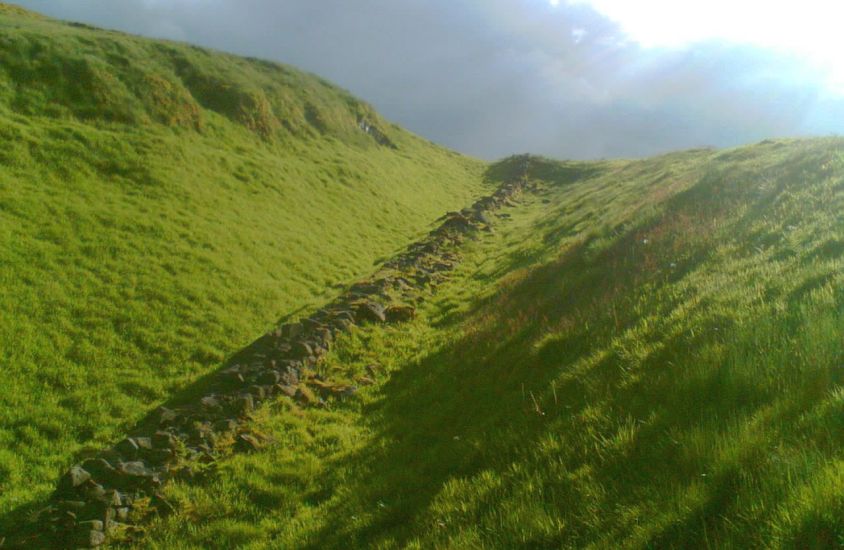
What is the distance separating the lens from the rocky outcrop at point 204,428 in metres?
7.98

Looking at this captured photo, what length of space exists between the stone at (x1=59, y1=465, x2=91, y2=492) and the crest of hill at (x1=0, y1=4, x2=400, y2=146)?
81.4 ft

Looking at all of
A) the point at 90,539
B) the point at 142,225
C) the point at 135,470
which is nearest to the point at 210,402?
the point at 135,470

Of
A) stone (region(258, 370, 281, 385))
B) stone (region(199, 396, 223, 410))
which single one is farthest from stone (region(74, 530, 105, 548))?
stone (region(258, 370, 281, 385))

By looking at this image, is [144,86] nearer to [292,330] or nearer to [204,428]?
[292,330]

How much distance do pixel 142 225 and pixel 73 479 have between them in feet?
48.5

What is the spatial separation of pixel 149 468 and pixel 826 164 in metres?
18.2

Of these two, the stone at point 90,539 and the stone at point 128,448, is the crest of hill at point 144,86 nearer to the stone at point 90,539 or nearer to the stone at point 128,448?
the stone at point 128,448

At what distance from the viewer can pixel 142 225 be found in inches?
832

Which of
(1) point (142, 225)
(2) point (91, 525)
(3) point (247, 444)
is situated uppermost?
(1) point (142, 225)

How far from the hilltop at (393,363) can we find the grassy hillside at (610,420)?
0.11 feet

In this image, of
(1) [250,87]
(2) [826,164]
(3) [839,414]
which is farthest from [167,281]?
(1) [250,87]

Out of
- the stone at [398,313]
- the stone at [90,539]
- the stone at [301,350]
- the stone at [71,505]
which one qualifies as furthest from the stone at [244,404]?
the stone at [398,313]

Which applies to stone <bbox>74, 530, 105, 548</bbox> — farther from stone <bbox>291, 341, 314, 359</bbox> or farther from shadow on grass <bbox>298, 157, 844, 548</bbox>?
stone <bbox>291, 341, 314, 359</bbox>

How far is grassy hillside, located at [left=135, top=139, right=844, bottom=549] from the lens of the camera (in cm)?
407
